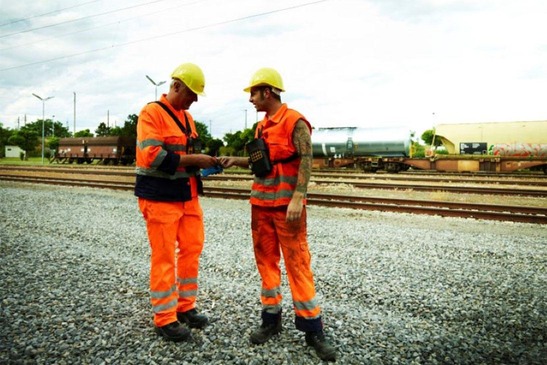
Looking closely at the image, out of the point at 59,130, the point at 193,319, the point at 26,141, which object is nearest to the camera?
the point at 193,319

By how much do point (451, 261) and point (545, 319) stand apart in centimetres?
187

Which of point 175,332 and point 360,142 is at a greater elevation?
point 360,142

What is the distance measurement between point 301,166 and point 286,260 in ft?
2.47

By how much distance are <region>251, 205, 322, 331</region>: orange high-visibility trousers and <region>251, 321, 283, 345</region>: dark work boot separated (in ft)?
0.39

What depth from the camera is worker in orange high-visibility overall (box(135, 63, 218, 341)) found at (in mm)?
3283

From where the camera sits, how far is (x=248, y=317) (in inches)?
147

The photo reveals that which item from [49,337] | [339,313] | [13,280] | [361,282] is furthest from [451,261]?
[13,280]

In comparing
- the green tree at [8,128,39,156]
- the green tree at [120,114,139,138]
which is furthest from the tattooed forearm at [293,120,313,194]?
the green tree at [8,128,39,156]

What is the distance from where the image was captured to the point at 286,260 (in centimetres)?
322

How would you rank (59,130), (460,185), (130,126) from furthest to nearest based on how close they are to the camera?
1. (59,130)
2. (130,126)
3. (460,185)

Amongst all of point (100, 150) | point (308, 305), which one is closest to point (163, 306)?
point (308, 305)

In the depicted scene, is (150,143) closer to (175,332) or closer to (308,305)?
(175,332)

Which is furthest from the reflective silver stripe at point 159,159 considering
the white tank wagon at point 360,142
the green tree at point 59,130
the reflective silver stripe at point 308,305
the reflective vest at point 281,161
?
the green tree at point 59,130

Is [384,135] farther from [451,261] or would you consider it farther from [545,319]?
[545,319]
